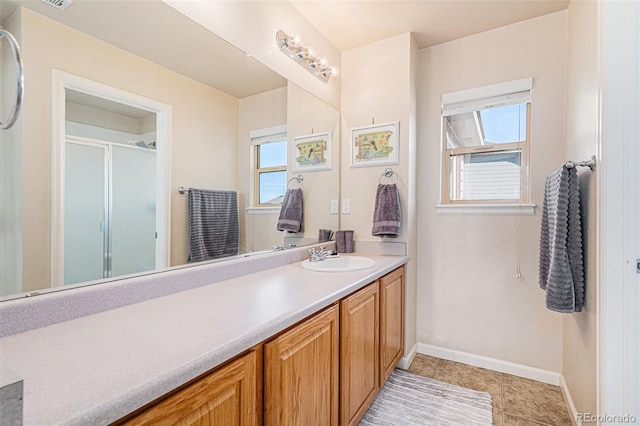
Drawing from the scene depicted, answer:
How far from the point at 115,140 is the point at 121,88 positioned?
0.65ft

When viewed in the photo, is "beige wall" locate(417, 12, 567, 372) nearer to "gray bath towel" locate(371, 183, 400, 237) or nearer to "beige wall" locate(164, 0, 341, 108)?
"gray bath towel" locate(371, 183, 400, 237)

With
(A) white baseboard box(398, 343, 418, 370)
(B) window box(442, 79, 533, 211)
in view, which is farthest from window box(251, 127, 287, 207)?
(A) white baseboard box(398, 343, 418, 370)

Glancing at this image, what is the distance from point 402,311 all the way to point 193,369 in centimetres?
173

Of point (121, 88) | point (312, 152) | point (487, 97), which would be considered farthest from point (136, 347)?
point (487, 97)

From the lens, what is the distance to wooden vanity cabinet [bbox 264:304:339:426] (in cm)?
92

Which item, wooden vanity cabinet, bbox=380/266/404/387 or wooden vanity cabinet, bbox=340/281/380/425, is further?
wooden vanity cabinet, bbox=380/266/404/387

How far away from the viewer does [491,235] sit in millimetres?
2178

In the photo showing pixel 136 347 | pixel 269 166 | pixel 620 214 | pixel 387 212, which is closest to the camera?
pixel 136 347

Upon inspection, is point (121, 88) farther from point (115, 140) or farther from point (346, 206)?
point (346, 206)

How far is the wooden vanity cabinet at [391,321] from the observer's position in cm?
176

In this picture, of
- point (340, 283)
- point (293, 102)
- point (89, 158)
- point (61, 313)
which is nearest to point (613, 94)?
point (340, 283)

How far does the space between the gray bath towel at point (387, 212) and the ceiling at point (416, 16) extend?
1157mm

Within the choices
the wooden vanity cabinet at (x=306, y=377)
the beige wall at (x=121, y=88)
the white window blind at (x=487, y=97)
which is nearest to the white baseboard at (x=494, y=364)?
the wooden vanity cabinet at (x=306, y=377)

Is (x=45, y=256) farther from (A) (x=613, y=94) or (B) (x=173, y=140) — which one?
(A) (x=613, y=94)
